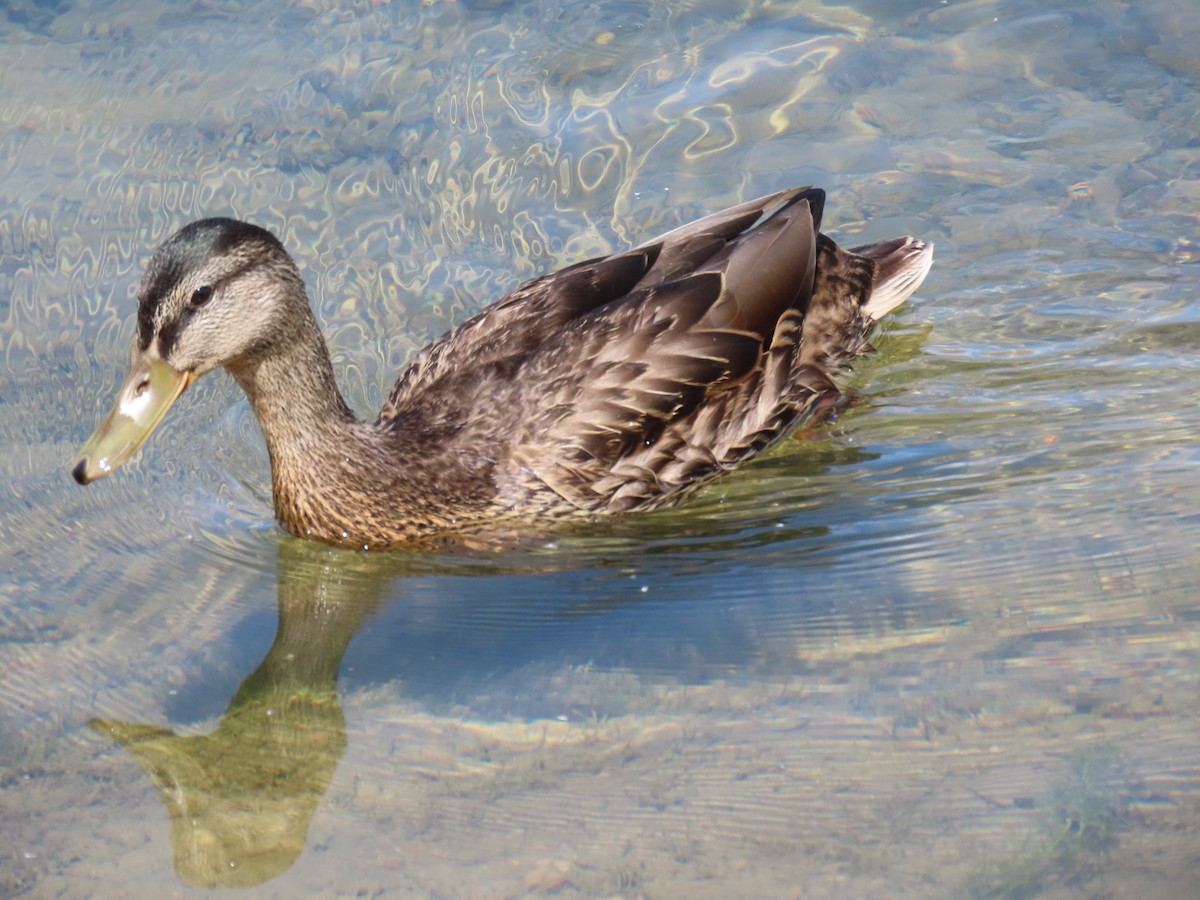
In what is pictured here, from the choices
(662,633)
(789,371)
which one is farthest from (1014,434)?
(662,633)

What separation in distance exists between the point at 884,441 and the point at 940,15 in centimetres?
366

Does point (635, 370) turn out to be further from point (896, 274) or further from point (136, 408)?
point (136, 408)

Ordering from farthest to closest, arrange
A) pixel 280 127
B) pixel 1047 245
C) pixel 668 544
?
pixel 280 127, pixel 1047 245, pixel 668 544

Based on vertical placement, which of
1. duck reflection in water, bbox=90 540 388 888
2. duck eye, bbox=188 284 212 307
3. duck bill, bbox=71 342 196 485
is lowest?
duck reflection in water, bbox=90 540 388 888

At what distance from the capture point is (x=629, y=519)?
6441mm

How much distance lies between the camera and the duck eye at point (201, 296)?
17.9 feet

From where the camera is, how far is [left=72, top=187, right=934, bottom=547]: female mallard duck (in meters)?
6.06

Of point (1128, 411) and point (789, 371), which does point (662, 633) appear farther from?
point (1128, 411)

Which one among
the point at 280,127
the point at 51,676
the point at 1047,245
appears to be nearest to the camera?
the point at 51,676

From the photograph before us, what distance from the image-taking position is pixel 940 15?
9.25 m

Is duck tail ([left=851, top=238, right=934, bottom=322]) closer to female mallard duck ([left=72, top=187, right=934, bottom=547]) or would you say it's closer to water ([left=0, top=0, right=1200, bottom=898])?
water ([left=0, top=0, right=1200, bottom=898])

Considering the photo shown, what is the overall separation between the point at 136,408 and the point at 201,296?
18.9 inches

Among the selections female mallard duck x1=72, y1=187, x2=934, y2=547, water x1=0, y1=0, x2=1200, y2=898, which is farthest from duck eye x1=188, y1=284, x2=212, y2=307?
water x1=0, y1=0, x2=1200, y2=898

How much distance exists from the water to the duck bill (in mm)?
665
